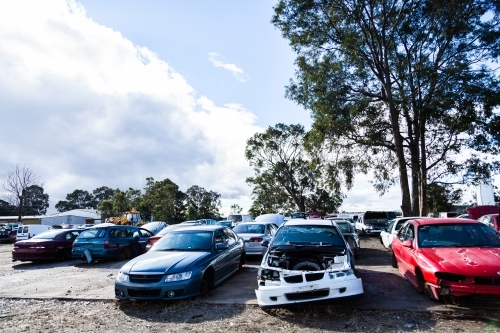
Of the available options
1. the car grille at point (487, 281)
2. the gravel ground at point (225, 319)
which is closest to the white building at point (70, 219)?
the gravel ground at point (225, 319)

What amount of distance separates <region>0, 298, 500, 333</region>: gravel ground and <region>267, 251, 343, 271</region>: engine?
678mm

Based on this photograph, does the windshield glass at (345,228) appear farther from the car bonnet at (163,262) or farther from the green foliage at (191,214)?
the green foliage at (191,214)

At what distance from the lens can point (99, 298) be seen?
7.60 meters

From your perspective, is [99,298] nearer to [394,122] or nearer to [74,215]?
[394,122]

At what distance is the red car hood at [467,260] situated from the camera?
5.63 metres

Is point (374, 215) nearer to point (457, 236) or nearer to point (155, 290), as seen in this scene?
point (457, 236)

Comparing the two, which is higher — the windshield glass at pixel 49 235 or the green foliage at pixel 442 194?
the green foliage at pixel 442 194

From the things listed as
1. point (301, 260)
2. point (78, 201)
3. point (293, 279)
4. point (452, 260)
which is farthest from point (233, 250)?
point (78, 201)

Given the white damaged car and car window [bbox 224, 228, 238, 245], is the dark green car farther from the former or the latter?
the white damaged car

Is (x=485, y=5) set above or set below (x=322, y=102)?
above

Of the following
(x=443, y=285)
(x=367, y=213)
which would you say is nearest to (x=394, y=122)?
(x=367, y=213)

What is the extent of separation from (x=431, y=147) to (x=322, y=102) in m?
7.73

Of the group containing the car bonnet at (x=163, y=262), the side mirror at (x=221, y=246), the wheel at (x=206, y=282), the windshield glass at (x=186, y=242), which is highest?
the windshield glass at (x=186, y=242)

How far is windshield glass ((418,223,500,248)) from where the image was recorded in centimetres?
704
